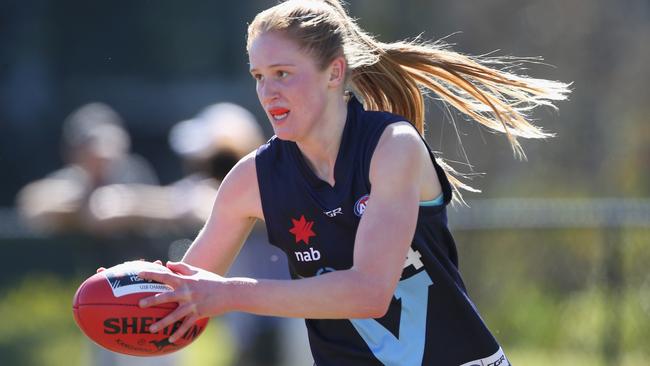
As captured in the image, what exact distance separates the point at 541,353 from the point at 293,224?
556 centimetres

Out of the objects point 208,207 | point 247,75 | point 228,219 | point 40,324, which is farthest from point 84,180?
point 247,75

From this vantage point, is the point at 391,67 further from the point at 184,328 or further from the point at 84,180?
the point at 84,180

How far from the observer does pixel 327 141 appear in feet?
12.1

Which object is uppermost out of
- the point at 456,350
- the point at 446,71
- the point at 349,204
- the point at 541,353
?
the point at 446,71

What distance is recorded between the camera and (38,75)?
18.1 metres

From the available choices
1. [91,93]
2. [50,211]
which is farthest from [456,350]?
[91,93]

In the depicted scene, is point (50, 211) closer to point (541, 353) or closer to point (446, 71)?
point (541, 353)

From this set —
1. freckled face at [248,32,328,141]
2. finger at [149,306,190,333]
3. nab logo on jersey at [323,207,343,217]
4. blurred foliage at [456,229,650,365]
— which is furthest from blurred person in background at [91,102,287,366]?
finger at [149,306,190,333]

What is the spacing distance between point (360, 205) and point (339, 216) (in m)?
0.09

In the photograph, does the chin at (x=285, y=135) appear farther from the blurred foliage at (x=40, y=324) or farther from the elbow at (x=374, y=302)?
the blurred foliage at (x=40, y=324)

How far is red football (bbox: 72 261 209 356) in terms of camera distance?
3.46 metres

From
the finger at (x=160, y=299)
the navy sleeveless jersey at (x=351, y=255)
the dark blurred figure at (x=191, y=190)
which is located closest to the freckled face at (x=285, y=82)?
the navy sleeveless jersey at (x=351, y=255)

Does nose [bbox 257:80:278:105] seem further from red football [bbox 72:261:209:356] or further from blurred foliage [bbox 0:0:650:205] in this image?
blurred foliage [bbox 0:0:650:205]

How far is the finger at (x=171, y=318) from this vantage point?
10.6 ft
